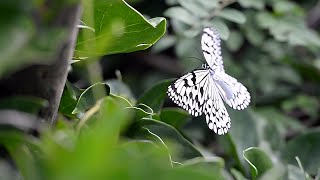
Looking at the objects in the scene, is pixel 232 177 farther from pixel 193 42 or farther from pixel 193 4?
pixel 193 42

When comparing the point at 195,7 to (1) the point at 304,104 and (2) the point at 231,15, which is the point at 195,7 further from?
(1) the point at 304,104

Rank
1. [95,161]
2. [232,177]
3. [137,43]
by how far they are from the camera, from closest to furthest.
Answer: [95,161]
[137,43]
[232,177]

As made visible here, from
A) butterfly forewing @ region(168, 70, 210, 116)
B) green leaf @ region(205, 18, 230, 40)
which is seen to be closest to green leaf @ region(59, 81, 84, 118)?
butterfly forewing @ region(168, 70, 210, 116)

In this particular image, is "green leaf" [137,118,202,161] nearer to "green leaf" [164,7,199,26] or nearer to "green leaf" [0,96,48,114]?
"green leaf" [0,96,48,114]

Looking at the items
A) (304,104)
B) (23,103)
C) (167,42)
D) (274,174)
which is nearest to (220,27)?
(167,42)

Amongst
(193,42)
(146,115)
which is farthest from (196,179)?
→ (193,42)

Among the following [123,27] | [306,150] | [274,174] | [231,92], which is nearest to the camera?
[123,27]
